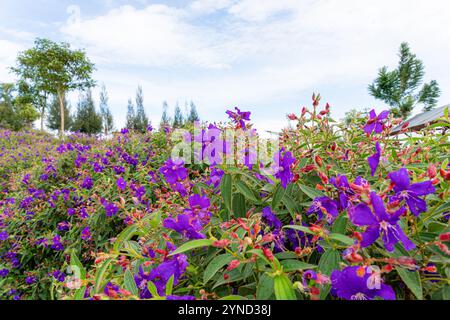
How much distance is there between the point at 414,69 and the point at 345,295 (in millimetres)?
36588

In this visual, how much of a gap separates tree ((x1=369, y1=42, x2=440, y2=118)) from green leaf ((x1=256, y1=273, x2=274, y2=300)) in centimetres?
3236

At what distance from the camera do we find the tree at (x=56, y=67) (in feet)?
74.8

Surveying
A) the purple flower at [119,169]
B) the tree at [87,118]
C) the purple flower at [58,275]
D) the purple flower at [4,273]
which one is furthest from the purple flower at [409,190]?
the tree at [87,118]

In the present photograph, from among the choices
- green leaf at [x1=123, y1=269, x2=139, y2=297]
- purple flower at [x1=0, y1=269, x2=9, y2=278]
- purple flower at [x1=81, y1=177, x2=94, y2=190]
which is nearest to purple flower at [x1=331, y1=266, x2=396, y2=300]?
green leaf at [x1=123, y1=269, x2=139, y2=297]

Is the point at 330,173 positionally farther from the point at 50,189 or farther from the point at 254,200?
the point at 50,189

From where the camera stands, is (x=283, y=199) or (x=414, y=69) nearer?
(x=283, y=199)

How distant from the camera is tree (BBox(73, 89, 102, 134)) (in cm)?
3450

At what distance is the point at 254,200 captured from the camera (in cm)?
103

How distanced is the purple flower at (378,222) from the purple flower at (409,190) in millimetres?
71

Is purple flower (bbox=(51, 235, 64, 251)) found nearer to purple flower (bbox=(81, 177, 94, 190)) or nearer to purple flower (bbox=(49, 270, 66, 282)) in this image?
purple flower (bbox=(49, 270, 66, 282))

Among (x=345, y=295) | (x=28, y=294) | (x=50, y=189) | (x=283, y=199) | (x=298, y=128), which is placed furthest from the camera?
(x=50, y=189)

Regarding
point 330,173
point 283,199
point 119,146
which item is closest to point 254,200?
point 283,199

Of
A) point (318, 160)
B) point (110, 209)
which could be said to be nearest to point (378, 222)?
point (318, 160)
